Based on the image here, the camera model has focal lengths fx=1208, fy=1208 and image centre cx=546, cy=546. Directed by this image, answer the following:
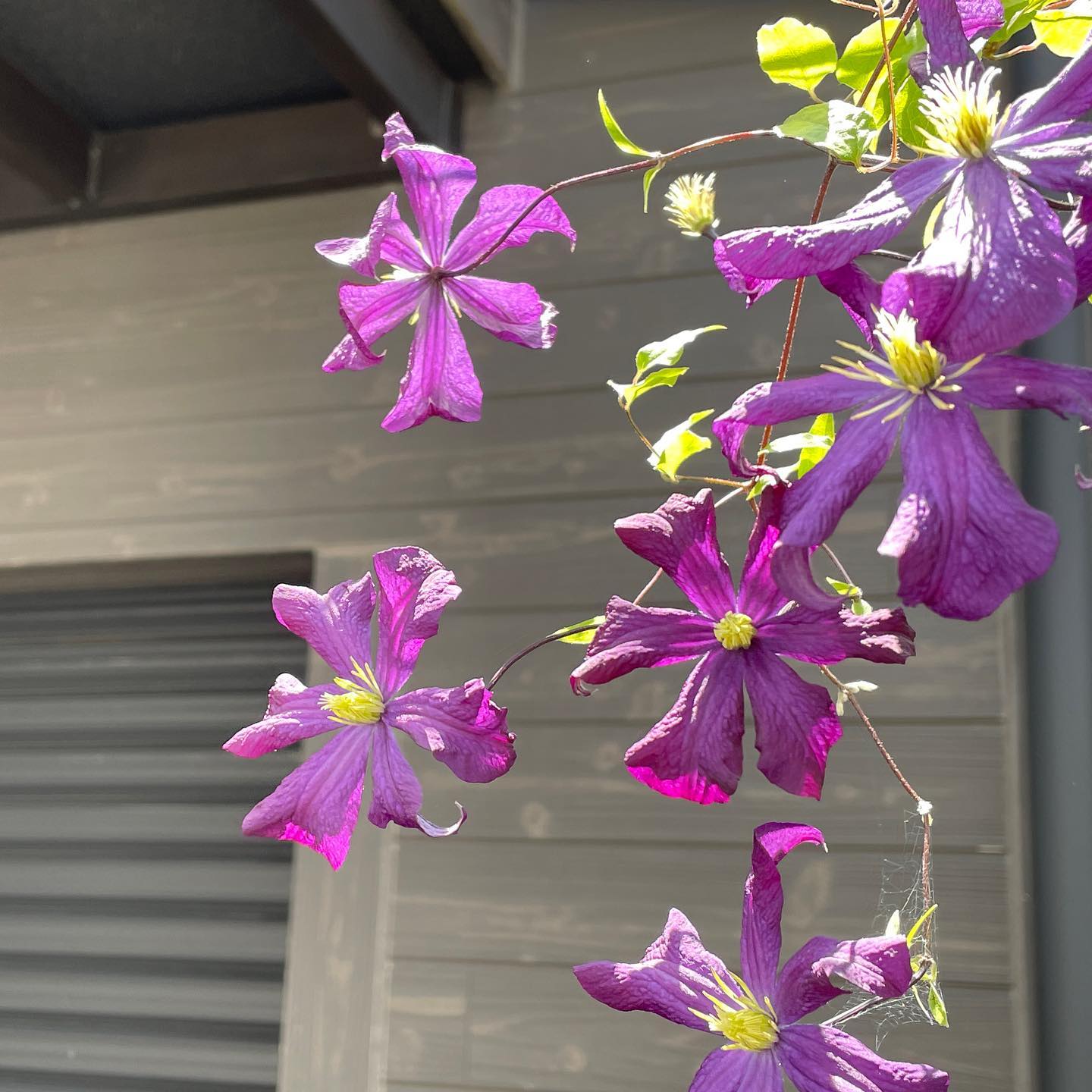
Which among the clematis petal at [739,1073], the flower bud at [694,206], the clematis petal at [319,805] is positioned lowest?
the clematis petal at [739,1073]

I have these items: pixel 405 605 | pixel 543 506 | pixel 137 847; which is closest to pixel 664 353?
pixel 405 605

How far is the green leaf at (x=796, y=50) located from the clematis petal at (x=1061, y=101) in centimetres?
10

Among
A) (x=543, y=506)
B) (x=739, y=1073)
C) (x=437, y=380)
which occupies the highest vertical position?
(x=543, y=506)

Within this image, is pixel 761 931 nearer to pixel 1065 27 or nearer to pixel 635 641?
Result: pixel 635 641

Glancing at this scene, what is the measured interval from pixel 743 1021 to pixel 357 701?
5.7 inches

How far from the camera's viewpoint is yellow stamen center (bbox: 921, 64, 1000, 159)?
0.90 feet

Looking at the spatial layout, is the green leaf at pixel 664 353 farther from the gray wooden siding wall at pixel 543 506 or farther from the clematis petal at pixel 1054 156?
the gray wooden siding wall at pixel 543 506

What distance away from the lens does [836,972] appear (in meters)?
0.31

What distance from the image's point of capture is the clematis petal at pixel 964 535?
0.75ft

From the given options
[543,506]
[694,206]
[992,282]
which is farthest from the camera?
[543,506]

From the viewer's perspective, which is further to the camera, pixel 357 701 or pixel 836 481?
pixel 357 701

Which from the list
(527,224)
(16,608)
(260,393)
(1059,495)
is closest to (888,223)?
(527,224)

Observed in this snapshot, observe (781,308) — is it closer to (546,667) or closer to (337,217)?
(546,667)

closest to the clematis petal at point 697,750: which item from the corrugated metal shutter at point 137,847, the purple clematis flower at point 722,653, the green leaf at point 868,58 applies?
the purple clematis flower at point 722,653
